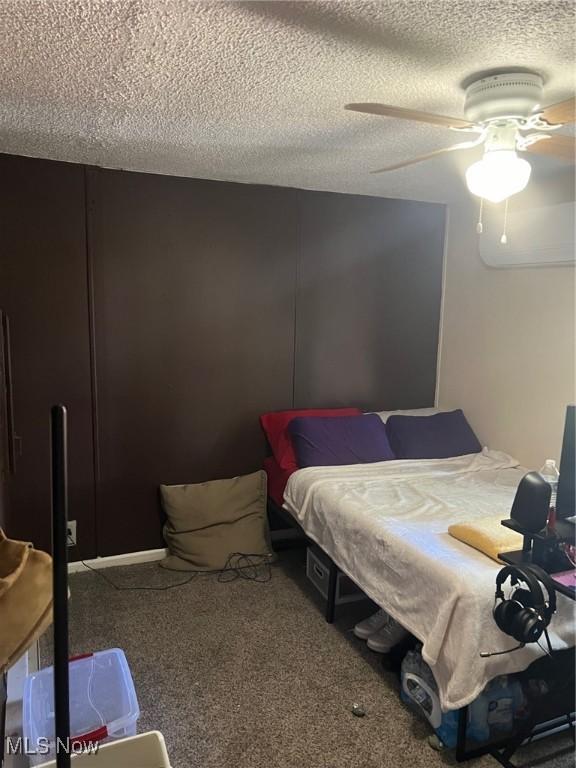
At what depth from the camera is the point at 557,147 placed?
6.45ft

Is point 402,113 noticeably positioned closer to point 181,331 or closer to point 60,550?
point 60,550

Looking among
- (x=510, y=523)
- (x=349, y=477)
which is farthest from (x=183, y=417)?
(x=510, y=523)

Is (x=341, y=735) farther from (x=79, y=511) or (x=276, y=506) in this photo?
(x=79, y=511)

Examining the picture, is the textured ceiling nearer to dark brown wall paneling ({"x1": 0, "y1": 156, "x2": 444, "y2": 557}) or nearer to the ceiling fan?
the ceiling fan

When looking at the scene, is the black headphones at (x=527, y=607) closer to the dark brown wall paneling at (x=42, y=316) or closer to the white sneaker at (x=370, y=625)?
the white sneaker at (x=370, y=625)

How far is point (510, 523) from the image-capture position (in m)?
1.87

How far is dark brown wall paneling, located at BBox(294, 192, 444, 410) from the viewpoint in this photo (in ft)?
11.4

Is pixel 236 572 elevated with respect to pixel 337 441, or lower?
lower

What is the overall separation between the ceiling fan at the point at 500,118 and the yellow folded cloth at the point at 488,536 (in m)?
1.21

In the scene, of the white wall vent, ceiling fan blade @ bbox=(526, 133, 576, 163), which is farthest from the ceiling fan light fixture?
the white wall vent

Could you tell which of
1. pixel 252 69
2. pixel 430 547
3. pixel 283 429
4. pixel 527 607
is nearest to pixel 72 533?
pixel 283 429

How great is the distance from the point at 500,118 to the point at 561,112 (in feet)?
0.58

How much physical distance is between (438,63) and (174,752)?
2381 millimetres

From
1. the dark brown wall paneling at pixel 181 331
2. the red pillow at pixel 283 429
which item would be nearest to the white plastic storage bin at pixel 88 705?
the dark brown wall paneling at pixel 181 331
